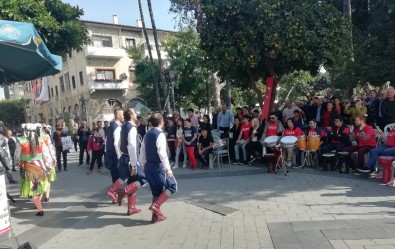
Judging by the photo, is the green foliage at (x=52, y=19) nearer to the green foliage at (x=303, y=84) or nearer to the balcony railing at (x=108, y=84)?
the green foliage at (x=303, y=84)

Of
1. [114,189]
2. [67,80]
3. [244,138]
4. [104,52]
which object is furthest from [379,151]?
[67,80]

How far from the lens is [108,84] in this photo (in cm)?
3497

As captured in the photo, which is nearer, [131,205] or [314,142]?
[131,205]

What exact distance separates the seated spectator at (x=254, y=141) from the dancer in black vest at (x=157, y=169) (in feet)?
18.2

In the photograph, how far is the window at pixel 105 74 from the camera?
116 ft

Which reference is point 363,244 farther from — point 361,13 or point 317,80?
point 317,80

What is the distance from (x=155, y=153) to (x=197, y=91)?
20.9 meters

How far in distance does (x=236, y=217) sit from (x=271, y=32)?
248 inches

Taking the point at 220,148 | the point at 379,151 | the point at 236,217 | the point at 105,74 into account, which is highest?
the point at 105,74

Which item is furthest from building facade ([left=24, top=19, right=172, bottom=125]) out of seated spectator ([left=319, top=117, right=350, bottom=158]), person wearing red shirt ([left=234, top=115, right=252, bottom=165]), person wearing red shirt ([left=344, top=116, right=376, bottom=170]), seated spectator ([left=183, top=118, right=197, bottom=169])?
person wearing red shirt ([left=344, top=116, right=376, bottom=170])

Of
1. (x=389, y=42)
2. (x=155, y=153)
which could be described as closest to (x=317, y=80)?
(x=389, y=42)

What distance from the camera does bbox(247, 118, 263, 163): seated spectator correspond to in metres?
11.0

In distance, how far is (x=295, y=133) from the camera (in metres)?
9.83

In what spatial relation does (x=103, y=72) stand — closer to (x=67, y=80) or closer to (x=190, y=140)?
(x=67, y=80)
